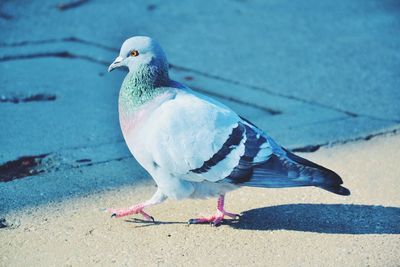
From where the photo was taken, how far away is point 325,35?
6.29m

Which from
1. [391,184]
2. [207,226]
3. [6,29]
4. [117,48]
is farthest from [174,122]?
[6,29]

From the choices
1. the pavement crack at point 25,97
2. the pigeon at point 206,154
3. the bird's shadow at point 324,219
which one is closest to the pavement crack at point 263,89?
the pavement crack at point 25,97

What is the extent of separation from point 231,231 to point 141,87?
825 mm

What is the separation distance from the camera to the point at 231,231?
10.3 feet

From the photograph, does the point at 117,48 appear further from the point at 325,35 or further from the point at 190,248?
the point at 190,248

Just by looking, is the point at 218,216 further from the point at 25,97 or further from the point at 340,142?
the point at 25,97

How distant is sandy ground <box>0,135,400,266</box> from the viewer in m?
2.85

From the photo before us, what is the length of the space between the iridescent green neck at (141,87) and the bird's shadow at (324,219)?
0.73 meters

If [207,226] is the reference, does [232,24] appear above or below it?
above

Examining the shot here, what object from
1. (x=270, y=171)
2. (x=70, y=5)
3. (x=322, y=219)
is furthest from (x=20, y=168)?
(x=70, y=5)

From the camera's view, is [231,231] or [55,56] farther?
[55,56]

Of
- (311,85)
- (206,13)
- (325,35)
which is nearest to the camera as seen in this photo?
→ (311,85)

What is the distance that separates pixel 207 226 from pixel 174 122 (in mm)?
548

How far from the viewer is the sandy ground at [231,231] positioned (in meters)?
2.85
